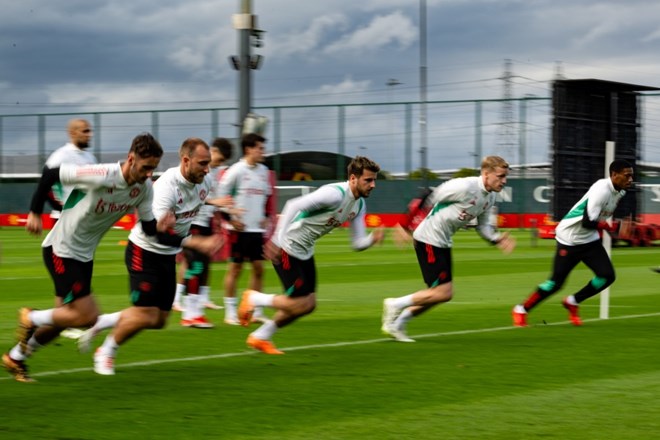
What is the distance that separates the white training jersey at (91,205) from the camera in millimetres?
7859

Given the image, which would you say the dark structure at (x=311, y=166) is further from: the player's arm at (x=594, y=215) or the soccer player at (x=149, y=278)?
the soccer player at (x=149, y=278)

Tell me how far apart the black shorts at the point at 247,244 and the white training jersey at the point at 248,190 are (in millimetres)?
73

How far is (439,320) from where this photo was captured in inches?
520

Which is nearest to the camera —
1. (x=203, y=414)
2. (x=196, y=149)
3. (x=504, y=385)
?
(x=203, y=414)

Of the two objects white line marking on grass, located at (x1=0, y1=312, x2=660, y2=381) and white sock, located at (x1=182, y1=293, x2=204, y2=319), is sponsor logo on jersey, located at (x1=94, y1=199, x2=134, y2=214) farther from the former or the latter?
white sock, located at (x1=182, y1=293, x2=204, y2=319)

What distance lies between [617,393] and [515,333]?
12.6 ft

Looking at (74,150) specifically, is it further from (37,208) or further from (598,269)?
(598,269)

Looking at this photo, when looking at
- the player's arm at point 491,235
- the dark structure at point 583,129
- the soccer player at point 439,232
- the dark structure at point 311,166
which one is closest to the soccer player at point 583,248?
the player's arm at point 491,235

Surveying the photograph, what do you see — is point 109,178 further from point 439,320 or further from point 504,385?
point 439,320

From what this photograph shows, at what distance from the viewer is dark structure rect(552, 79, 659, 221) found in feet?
100

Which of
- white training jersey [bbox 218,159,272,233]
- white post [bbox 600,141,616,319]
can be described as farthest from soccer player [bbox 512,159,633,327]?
white training jersey [bbox 218,159,272,233]

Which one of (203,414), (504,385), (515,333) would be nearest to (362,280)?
(515,333)

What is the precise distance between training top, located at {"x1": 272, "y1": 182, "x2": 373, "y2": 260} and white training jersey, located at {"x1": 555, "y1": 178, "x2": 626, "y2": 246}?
3249 millimetres

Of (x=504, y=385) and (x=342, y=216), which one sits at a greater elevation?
(x=342, y=216)
